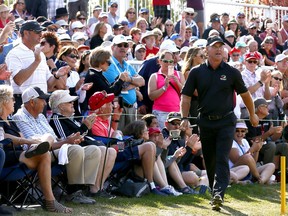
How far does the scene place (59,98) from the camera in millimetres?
12812

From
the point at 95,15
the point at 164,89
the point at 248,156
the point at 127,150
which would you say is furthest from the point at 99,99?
the point at 95,15

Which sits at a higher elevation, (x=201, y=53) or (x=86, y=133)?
(x=201, y=53)

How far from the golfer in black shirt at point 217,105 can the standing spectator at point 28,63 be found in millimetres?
1977

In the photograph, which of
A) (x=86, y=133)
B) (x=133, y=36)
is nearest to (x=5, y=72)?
(x=86, y=133)

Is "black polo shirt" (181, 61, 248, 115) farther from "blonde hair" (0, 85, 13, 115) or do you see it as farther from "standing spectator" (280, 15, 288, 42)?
"standing spectator" (280, 15, 288, 42)

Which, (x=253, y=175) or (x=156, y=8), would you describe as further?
(x=156, y=8)

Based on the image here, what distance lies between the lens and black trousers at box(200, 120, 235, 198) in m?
12.8

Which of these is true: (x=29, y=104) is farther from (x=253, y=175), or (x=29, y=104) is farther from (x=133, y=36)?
(x=133, y=36)

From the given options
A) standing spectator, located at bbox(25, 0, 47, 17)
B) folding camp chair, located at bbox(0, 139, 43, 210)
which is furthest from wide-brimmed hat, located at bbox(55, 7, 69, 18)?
folding camp chair, located at bbox(0, 139, 43, 210)

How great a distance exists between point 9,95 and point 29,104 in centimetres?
57

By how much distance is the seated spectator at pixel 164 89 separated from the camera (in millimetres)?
15500

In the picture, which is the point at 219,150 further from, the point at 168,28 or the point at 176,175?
the point at 168,28

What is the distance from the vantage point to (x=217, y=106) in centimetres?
1281

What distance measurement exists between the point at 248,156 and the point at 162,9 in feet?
24.0
